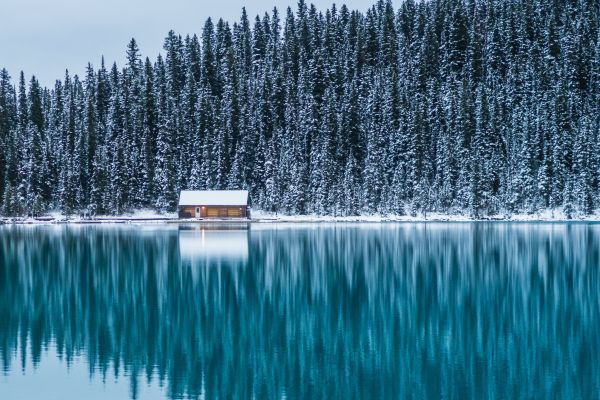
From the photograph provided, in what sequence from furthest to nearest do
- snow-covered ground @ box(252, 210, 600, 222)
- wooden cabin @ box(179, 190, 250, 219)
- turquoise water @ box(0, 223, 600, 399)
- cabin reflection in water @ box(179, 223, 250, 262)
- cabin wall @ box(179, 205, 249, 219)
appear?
cabin wall @ box(179, 205, 249, 219)
wooden cabin @ box(179, 190, 250, 219)
snow-covered ground @ box(252, 210, 600, 222)
cabin reflection in water @ box(179, 223, 250, 262)
turquoise water @ box(0, 223, 600, 399)

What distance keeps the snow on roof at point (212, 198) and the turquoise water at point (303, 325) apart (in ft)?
180

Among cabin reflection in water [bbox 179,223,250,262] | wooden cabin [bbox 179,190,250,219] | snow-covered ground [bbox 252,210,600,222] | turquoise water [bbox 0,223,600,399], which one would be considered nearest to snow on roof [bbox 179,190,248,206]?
wooden cabin [bbox 179,190,250,219]

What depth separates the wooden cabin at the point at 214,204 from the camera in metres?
105

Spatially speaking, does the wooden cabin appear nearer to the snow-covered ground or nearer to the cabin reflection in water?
the snow-covered ground

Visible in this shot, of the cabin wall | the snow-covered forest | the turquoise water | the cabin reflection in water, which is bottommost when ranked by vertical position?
the turquoise water

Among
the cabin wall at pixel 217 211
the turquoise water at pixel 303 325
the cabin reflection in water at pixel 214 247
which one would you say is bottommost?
the turquoise water at pixel 303 325

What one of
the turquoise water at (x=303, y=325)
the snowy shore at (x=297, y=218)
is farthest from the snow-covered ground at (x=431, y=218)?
the turquoise water at (x=303, y=325)

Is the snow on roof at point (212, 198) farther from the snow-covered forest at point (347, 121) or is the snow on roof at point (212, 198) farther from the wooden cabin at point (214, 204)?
the snow-covered forest at point (347, 121)

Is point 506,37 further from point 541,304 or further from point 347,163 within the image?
point 541,304

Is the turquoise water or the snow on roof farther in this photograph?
the snow on roof

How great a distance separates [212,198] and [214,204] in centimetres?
91

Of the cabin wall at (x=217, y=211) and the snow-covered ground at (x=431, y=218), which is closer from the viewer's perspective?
the snow-covered ground at (x=431, y=218)

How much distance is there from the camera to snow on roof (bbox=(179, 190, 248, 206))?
4114 inches

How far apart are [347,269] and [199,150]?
79431mm
